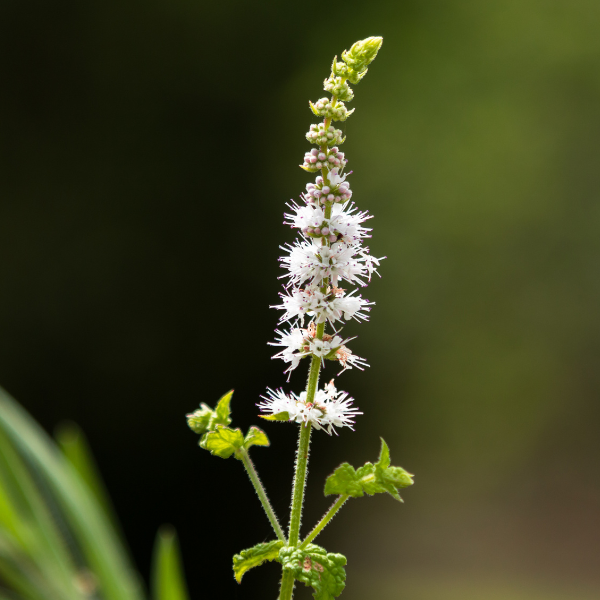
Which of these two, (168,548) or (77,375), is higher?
(77,375)

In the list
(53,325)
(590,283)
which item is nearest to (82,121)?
(53,325)

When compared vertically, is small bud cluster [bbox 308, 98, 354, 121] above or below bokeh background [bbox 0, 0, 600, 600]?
below

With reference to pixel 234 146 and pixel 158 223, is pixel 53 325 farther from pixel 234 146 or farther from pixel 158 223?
pixel 234 146

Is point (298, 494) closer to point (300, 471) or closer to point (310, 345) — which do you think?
point (300, 471)

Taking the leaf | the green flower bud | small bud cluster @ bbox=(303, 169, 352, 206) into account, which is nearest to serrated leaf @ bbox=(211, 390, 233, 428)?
the leaf

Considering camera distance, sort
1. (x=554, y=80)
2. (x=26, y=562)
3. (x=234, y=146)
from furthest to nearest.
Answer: (x=554, y=80), (x=234, y=146), (x=26, y=562)

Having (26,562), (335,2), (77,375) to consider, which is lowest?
(26,562)

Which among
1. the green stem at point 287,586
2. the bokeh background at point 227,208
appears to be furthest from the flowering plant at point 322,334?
the bokeh background at point 227,208

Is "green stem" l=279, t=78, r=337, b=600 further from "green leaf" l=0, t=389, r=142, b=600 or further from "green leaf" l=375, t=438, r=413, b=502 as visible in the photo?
"green leaf" l=0, t=389, r=142, b=600
